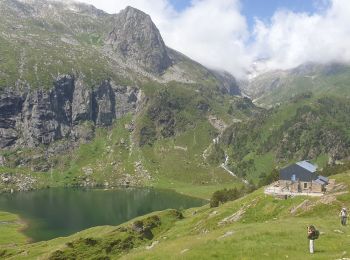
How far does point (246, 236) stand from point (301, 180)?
5240 centimetres

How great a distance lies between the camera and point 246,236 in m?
47.3

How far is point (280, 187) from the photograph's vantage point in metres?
98.3

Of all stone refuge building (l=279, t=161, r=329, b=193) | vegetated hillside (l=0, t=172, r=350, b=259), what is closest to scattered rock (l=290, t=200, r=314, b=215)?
vegetated hillside (l=0, t=172, r=350, b=259)

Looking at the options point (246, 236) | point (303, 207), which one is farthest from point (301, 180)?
point (246, 236)

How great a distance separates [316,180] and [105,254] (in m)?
49.9

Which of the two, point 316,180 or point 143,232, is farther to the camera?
point 143,232

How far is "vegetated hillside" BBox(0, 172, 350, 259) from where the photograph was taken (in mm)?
40469

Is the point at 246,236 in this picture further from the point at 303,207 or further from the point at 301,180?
the point at 301,180

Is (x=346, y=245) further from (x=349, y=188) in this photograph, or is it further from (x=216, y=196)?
(x=216, y=196)

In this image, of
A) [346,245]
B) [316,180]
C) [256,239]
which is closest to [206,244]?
[256,239]

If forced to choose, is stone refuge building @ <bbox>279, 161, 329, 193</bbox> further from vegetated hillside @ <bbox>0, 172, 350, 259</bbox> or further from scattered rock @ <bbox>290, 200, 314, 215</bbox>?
scattered rock @ <bbox>290, 200, 314, 215</bbox>

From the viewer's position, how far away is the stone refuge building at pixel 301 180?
90.7m

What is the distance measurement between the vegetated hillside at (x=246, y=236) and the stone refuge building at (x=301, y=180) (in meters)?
4.74

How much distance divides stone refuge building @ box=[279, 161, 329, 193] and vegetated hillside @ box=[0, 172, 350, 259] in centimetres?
474
